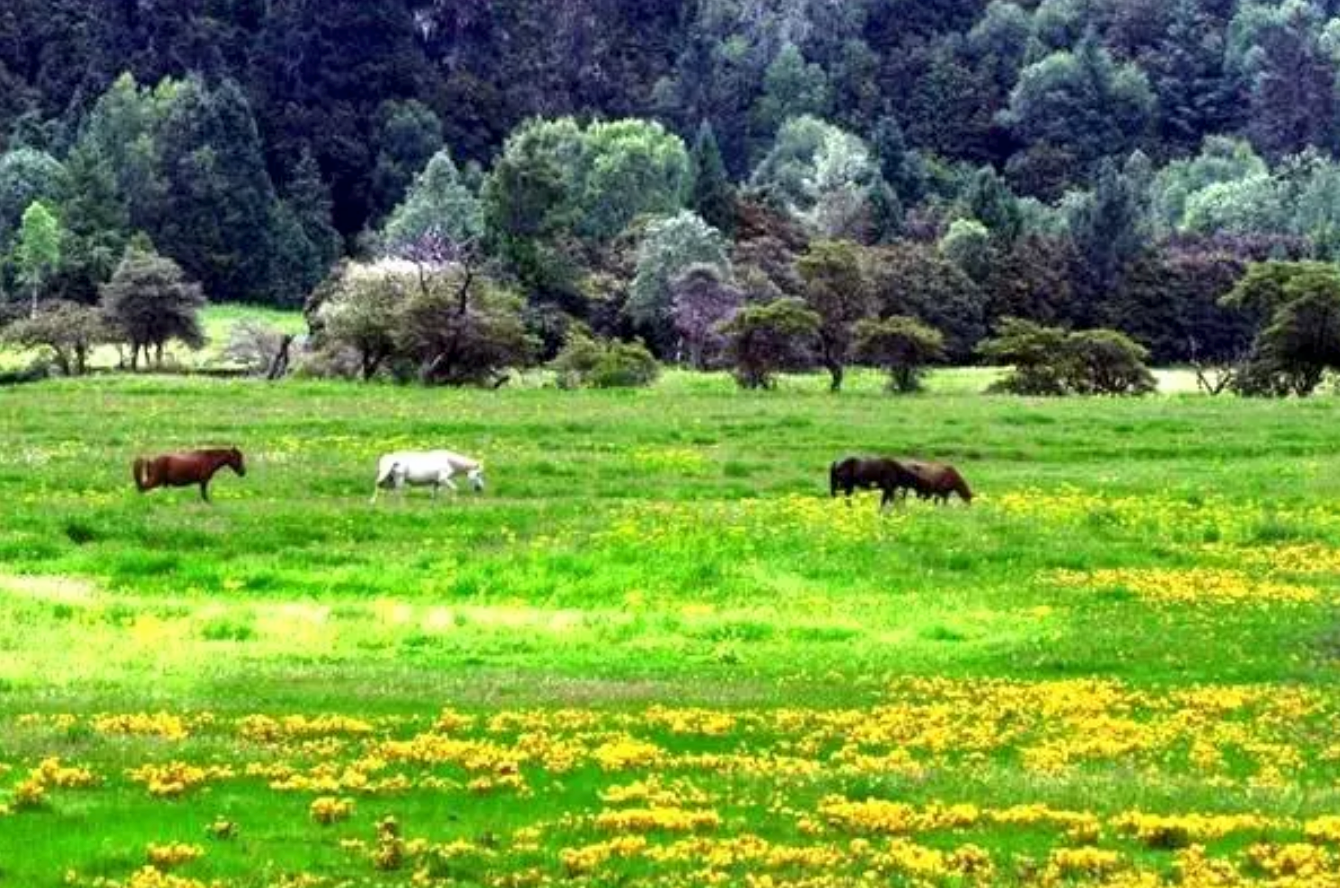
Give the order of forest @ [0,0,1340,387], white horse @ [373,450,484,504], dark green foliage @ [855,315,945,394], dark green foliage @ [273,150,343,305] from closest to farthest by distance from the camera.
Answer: white horse @ [373,450,484,504]
dark green foliage @ [855,315,945,394]
forest @ [0,0,1340,387]
dark green foliage @ [273,150,343,305]

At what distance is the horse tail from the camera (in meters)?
46.2

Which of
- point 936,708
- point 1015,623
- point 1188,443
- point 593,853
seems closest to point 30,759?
point 593,853

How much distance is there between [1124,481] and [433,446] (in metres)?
18.2

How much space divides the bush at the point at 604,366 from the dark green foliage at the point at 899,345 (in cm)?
955

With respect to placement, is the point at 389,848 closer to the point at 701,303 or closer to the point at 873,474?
the point at 873,474

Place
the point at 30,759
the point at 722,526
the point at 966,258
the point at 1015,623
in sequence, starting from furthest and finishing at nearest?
the point at 966,258 < the point at 722,526 < the point at 1015,623 < the point at 30,759

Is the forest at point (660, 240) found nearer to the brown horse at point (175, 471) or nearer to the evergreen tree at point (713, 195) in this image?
the evergreen tree at point (713, 195)

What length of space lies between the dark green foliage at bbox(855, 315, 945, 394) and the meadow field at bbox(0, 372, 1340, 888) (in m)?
36.9

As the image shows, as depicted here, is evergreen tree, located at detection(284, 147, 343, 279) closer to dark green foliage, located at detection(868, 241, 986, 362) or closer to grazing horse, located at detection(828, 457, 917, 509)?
dark green foliage, located at detection(868, 241, 986, 362)

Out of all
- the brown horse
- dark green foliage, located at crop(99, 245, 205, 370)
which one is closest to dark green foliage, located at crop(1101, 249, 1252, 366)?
dark green foliage, located at crop(99, 245, 205, 370)

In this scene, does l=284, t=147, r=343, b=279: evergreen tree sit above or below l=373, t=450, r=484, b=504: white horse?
above

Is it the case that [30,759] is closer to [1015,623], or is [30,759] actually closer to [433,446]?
[1015,623]

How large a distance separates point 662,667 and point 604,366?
67.2m

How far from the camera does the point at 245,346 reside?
12025cm
